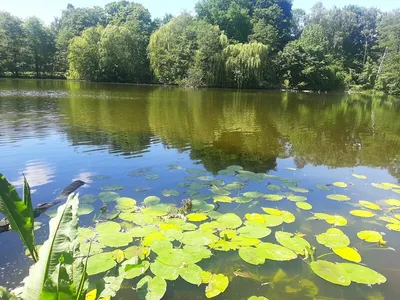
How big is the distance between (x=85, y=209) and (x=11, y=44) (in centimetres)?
5465

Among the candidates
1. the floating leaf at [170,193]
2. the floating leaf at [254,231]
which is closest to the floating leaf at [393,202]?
the floating leaf at [254,231]

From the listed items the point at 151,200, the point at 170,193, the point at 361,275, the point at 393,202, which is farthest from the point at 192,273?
the point at 393,202

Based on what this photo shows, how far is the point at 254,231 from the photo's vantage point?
4.13 meters

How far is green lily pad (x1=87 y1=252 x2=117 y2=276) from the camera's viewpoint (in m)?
3.16

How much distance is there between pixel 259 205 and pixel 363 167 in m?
4.75

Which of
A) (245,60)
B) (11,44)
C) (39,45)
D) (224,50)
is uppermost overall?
(39,45)

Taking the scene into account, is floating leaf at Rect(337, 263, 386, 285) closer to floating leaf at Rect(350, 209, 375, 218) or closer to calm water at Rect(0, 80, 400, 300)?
calm water at Rect(0, 80, 400, 300)

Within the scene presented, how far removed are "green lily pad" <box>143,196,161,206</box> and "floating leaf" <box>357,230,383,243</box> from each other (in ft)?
10.3

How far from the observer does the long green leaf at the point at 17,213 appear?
1369 millimetres

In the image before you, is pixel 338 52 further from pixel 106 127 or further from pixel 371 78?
pixel 106 127

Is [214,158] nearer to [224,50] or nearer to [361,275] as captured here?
[361,275]

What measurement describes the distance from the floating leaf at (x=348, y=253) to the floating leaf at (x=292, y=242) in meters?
0.35

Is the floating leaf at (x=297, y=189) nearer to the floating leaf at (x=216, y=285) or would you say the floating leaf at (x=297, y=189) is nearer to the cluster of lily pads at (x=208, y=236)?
the cluster of lily pads at (x=208, y=236)

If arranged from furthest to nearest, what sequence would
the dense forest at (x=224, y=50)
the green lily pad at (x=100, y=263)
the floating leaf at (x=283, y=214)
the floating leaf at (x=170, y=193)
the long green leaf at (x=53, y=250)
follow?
the dense forest at (x=224, y=50)
the floating leaf at (x=170, y=193)
the floating leaf at (x=283, y=214)
the green lily pad at (x=100, y=263)
the long green leaf at (x=53, y=250)
